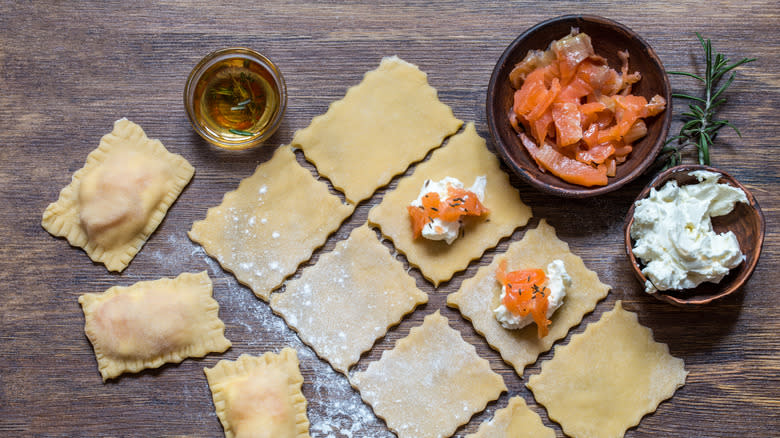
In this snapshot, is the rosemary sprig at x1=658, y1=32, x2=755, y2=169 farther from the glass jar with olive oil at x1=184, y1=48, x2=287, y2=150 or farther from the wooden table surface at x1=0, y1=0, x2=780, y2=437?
the glass jar with olive oil at x1=184, y1=48, x2=287, y2=150

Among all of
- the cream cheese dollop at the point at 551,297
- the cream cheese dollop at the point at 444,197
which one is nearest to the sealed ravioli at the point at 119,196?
the cream cheese dollop at the point at 444,197

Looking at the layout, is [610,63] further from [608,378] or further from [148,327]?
[148,327]

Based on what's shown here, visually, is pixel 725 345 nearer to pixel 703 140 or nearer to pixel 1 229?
pixel 703 140

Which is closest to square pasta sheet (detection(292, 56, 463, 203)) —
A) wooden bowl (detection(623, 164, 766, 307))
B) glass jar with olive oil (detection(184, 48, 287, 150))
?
glass jar with olive oil (detection(184, 48, 287, 150))

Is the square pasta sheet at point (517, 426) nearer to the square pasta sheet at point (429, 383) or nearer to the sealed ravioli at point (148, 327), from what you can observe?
the square pasta sheet at point (429, 383)

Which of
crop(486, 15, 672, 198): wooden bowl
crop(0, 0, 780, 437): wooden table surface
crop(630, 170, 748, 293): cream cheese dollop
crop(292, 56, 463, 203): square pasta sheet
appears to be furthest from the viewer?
crop(292, 56, 463, 203): square pasta sheet

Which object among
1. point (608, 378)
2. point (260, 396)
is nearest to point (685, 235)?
point (608, 378)

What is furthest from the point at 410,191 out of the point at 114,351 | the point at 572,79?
the point at 114,351
